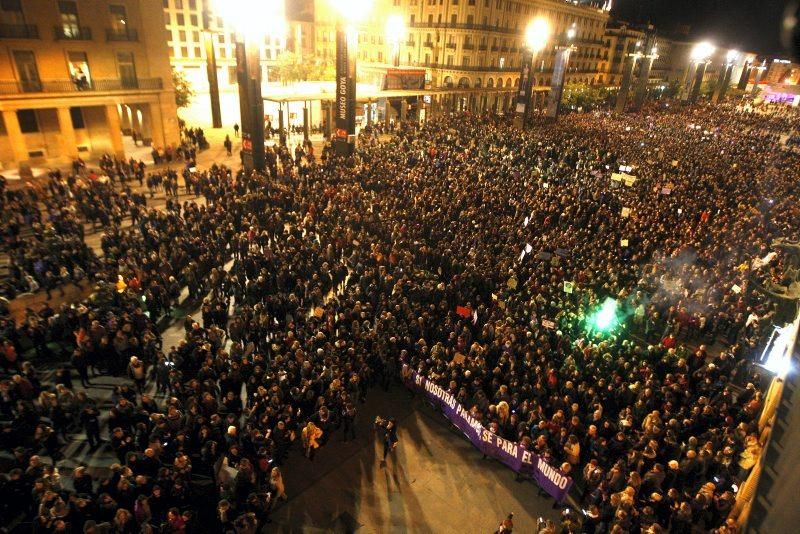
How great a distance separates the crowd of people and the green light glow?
21 cm

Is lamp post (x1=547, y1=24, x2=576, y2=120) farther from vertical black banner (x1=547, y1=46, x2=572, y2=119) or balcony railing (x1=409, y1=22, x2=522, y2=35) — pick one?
balcony railing (x1=409, y1=22, x2=522, y2=35)

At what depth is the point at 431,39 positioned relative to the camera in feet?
209

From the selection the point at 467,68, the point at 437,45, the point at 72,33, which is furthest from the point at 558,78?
the point at 72,33

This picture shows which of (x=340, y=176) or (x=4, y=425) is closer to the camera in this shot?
(x=4, y=425)

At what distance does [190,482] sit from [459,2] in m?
65.3

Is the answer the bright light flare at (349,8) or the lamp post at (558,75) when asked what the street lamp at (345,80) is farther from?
the lamp post at (558,75)

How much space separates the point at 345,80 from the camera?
29.7 metres

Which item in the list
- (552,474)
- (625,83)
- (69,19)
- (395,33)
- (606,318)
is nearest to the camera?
(552,474)

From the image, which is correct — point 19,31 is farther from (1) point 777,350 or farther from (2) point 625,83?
(2) point 625,83

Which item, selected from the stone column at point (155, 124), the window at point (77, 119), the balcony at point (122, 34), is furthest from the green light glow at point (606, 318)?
the window at point (77, 119)

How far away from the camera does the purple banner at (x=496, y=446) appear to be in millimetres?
9375

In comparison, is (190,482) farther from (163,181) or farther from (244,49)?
(244,49)

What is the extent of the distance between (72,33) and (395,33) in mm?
43789

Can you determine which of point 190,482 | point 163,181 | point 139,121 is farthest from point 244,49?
point 190,482
